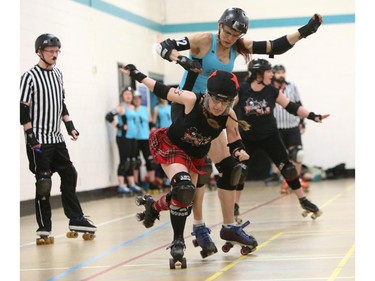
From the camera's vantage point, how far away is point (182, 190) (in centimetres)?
543

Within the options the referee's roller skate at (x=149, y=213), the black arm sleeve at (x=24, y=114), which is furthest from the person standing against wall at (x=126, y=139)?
the referee's roller skate at (x=149, y=213)

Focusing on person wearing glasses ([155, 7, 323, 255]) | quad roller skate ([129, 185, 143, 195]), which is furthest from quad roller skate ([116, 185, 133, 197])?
person wearing glasses ([155, 7, 323, 255])

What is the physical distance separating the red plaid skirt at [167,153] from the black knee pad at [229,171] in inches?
9.3

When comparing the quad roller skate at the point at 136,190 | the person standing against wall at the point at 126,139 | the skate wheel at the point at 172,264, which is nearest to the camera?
the skate wheel at the point at 172,264

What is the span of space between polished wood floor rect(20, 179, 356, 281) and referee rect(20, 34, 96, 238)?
0.26 m

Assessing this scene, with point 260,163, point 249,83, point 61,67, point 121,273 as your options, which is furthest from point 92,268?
point 260,163

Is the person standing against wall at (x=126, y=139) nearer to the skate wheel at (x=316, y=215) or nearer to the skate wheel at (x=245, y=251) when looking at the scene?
the skate wheel at (x=316, y=215)

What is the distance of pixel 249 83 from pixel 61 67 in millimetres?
4302

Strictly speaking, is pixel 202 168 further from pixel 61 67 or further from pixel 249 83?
pixel 61 67

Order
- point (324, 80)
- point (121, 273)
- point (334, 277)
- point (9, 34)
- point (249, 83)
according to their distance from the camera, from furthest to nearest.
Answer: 1. point (324, 80)
2. point (249, 83)
3. point (121, 273)
4. point (334, 277)
5. point (9, 34)

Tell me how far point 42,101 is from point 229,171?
2.20m

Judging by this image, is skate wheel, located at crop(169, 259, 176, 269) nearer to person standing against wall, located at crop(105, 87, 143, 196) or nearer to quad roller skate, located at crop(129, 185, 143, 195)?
person standing against wall, located at crop(105, 87, 143, 196)

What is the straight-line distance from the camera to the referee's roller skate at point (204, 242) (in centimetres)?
574

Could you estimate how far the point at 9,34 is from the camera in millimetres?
3908
